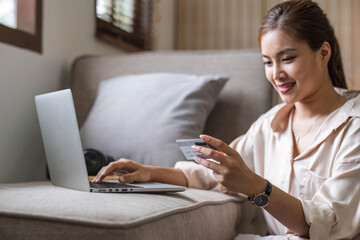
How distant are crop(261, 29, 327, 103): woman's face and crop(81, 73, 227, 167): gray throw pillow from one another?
1.43 ft

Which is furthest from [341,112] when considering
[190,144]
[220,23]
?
[220,23]

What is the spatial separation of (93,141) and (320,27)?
876 millimetres

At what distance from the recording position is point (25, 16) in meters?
1.83

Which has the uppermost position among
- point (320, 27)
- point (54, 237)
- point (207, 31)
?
point (207, 31)

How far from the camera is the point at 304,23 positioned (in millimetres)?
1231

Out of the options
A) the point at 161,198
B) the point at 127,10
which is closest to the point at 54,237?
the point at 161,198

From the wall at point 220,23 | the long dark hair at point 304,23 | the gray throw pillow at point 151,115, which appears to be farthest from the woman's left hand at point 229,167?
the wall at point 220,23

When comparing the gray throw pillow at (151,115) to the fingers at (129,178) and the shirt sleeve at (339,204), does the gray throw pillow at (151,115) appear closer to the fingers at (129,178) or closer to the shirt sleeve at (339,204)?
the fingers at (129,178)

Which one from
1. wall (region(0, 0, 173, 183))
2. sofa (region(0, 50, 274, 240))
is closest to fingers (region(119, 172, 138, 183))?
sofa (region(0, 50, 274, 240))

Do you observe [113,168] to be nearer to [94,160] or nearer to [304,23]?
[94,160]

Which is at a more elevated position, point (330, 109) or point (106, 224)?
point (330, 109)

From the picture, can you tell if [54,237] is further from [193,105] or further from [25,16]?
[25,16]

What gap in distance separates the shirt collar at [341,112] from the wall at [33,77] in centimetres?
97

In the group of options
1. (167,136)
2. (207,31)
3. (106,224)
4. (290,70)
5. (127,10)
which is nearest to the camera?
(106,224)
